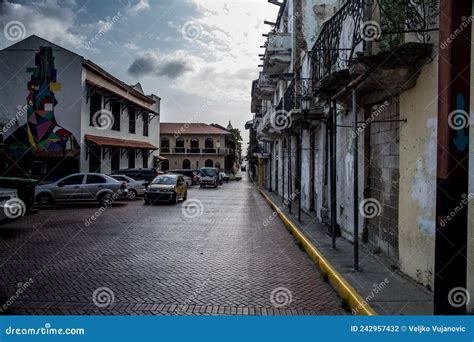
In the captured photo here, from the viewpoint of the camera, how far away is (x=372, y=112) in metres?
8.66

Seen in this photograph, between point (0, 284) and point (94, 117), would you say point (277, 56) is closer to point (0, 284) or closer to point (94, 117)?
point (94, 117)

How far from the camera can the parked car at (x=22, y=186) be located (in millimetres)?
11680

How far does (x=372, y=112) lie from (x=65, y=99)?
71.8 feet

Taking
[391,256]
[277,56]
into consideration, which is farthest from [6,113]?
[391,256]

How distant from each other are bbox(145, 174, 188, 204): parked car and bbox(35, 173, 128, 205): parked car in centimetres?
180

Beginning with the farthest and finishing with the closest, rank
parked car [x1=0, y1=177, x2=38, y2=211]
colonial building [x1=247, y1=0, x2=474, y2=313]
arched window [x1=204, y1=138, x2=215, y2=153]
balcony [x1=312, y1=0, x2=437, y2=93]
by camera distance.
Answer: arched window [x1=204, y1=138, x2=215, y2=153], parked car [x1=0, y1=177, x2=38, y2=211], balcony [x1=312, y1=0, x2=437, y2=93], colonial building [x1=247, y1=0, x2=474, y2=313]

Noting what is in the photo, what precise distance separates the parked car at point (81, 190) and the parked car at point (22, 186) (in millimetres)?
5771

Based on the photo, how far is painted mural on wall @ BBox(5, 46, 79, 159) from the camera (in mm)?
24812

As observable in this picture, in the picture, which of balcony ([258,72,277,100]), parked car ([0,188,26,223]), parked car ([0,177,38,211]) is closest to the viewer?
parked car ([0,188,26,223])

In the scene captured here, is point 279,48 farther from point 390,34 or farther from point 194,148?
point 194,148

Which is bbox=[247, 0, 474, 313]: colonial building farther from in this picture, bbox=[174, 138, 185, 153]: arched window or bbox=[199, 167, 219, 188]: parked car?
bbox=[174, 138, 185, 153]: arched window

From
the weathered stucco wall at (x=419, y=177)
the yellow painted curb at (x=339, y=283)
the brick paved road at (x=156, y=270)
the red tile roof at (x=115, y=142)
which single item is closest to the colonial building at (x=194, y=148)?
the red tile roof at (x=115, y=142)

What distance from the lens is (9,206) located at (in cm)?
1009

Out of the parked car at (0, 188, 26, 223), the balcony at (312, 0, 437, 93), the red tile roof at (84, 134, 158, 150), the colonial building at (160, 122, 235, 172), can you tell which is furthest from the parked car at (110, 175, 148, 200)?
the colonial building at (160, 122, 235, 172)
